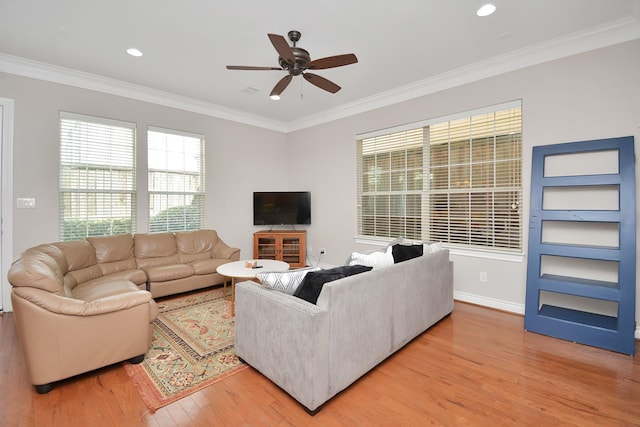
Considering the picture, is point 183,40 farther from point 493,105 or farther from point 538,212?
point 538,212

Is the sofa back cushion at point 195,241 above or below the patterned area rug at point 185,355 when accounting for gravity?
above

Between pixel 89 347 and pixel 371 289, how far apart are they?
214cm

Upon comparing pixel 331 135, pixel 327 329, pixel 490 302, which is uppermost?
pixel 331 135

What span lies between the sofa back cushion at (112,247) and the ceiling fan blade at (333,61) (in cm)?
347

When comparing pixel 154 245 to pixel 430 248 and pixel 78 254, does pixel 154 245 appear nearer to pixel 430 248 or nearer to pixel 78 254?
pixel 78 254

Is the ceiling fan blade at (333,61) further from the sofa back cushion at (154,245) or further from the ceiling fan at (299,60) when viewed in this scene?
the sofa back cushion at (154,245)

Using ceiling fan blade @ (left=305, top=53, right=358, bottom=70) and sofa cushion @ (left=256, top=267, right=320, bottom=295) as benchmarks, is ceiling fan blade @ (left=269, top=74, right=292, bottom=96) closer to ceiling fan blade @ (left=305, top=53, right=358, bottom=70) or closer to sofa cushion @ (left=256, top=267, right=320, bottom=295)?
ceiling fan blade @ (left=305, top=53, right=358, bottom=70)

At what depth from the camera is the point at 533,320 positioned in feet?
9.93

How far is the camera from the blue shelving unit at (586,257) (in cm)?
263

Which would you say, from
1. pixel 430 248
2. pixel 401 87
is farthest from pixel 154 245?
pixel 401 87

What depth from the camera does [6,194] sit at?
3504mm

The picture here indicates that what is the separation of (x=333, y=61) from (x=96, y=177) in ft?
12.1

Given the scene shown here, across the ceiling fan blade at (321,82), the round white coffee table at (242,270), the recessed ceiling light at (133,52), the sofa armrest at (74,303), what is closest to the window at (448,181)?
the ceiling fan blade at (321,82)

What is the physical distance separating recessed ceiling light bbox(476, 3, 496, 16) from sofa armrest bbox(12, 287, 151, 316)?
150 inches
